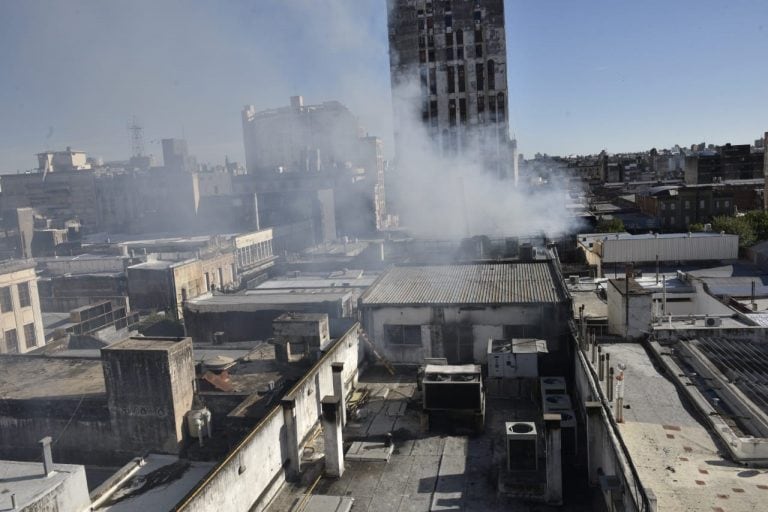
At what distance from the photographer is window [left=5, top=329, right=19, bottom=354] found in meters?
22.4

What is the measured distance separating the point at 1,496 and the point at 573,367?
10.3 metres

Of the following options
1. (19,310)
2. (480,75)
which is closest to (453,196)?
(480,75)

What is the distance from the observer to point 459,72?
34.2 meters

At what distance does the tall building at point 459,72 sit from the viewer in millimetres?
33812

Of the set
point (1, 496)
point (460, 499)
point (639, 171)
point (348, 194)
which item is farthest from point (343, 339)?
point (639, 171)

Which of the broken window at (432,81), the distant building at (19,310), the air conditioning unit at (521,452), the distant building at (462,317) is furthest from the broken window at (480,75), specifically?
the air conditioning unit at (521,452)

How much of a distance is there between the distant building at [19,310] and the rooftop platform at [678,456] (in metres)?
21.6

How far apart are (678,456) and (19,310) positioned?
2340 cm

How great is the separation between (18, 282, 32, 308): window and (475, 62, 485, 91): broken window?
80.1ft

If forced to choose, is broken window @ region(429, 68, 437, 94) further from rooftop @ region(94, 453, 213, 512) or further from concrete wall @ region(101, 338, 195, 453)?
rooftop @ region(94, 453, 213, 512)

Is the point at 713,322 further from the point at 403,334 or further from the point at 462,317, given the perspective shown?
the point at 403,334

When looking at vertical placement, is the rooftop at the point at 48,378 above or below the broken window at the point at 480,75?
below

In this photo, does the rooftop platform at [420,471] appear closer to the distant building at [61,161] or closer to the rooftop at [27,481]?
the rooftop at [27,481]

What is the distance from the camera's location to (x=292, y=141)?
63.6 metres
